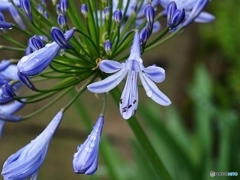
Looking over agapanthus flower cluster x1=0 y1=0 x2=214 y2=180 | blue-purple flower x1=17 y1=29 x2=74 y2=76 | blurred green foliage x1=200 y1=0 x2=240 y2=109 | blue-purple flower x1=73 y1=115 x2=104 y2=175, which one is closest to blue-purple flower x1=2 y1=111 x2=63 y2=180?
agapanthus flower cluster x1=0 y1=0 x2=214 y2=180

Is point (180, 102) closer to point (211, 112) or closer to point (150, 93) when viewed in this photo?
point (211, 112)

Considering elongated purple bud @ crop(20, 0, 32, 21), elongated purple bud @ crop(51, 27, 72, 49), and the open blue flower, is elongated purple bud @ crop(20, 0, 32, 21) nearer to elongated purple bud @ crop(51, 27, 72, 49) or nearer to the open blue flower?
elongated purple bud @ crop(51, 27, 72, 49)

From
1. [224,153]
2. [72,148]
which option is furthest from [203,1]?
[72,148]

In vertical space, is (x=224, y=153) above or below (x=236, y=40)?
below

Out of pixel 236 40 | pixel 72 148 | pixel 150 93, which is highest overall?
pixel 150 93

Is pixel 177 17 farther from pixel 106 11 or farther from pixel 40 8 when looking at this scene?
pixel 40 8

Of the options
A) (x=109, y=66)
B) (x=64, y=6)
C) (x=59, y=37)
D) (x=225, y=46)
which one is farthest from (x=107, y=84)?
(x=225, y=46)
